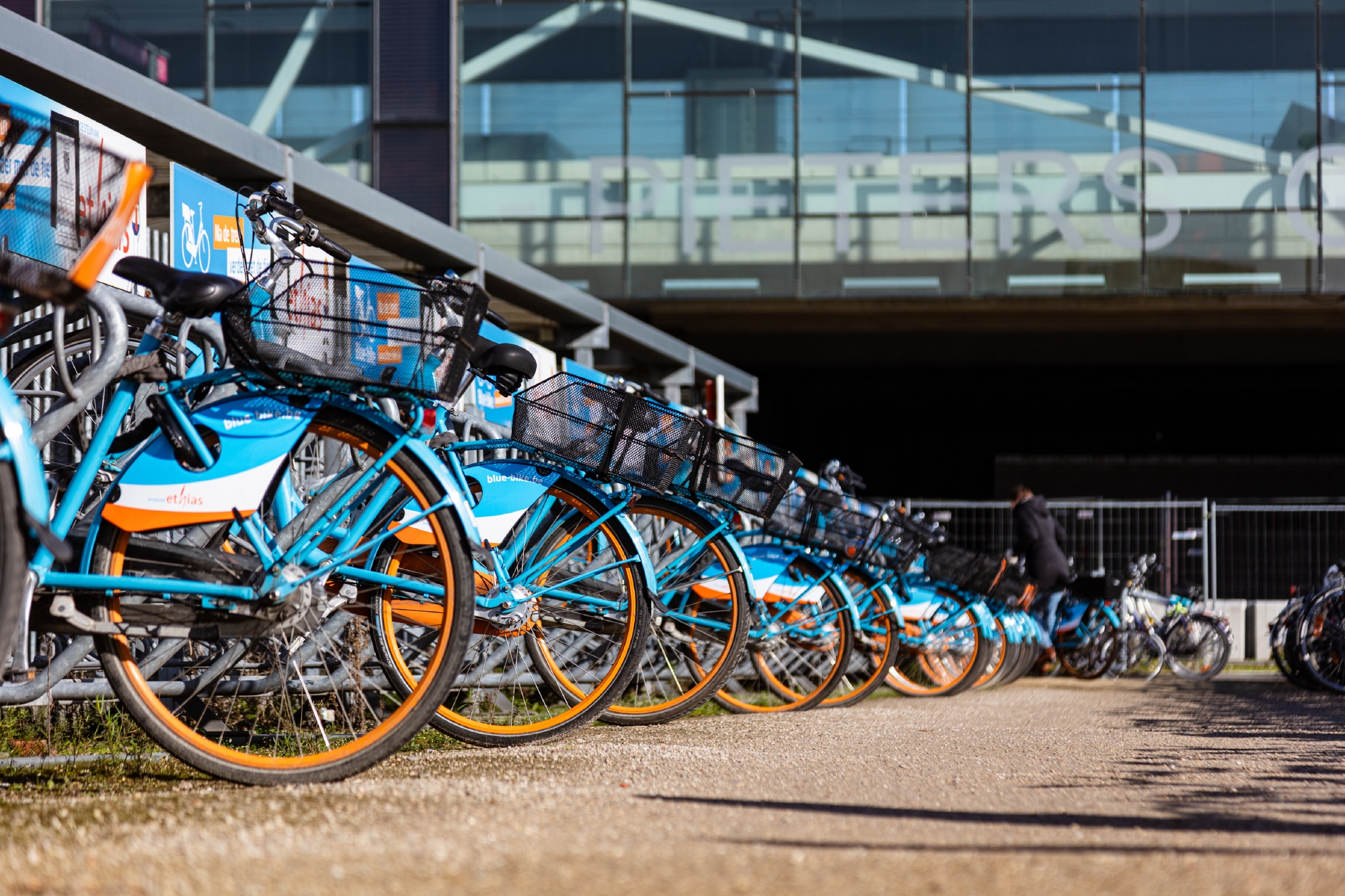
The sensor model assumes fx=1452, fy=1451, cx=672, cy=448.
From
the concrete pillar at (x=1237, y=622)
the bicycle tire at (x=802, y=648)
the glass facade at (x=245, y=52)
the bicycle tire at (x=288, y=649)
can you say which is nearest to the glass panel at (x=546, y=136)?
the glass facade at (x=245, y=52)

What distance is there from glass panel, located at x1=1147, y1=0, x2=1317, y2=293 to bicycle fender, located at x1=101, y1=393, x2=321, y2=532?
54.4 feet

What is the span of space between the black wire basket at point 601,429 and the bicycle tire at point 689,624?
28 centimetres

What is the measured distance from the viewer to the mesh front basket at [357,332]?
321 cm

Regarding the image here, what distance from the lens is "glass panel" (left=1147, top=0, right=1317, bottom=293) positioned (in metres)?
18.0

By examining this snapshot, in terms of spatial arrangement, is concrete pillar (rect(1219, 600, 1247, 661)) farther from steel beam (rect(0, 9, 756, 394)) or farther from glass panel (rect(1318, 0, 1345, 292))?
steel beam (rect(0, 9, 756, 394))

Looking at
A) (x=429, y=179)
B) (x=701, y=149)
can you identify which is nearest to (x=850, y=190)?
(x=701, y=149)

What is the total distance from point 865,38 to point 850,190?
6.72 ft

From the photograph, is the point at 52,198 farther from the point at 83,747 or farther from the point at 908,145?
the point at 908,145

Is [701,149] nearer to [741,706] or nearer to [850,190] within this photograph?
[850,190]

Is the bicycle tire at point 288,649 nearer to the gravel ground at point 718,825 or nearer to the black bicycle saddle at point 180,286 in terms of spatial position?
the gravel ground at point 718,825

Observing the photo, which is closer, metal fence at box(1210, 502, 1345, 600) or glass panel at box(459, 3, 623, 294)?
metal fence at box(1210, 502, 1345, 600)

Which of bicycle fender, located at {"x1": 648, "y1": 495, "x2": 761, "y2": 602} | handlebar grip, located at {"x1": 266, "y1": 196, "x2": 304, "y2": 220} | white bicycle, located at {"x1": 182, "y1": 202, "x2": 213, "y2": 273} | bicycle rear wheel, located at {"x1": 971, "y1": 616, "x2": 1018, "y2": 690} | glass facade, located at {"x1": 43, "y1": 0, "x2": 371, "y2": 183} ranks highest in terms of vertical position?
glass facade, located at {"x1": 43, "y1": 0, "x2": 371, "y2": 183}

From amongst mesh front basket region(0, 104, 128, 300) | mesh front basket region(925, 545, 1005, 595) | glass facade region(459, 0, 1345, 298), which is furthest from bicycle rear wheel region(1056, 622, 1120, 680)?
mesh front basket region(0, 104, 128, 300)

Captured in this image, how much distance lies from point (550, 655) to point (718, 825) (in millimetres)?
1843
